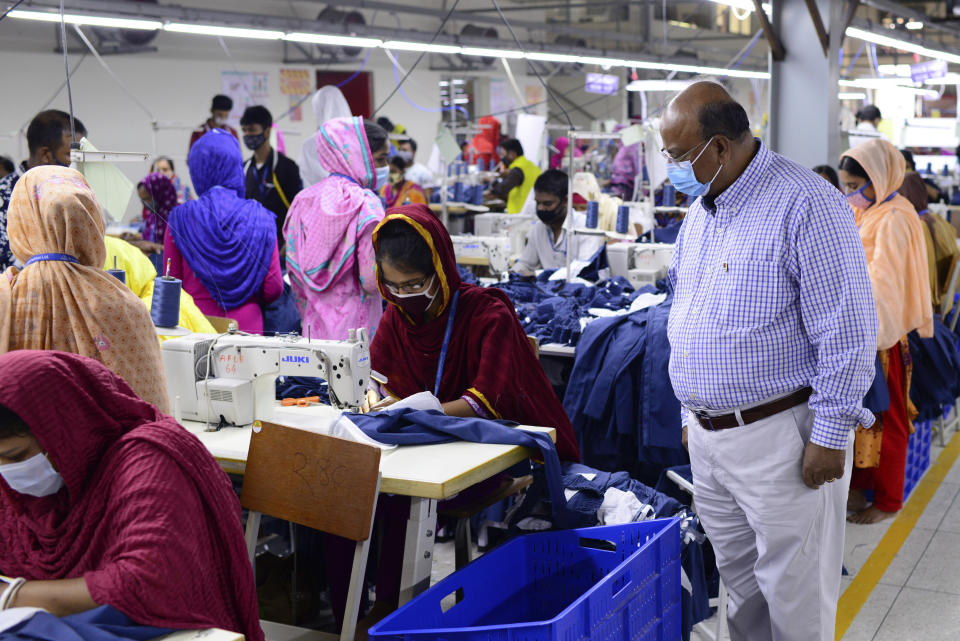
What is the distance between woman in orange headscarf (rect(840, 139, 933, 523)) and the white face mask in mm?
3162

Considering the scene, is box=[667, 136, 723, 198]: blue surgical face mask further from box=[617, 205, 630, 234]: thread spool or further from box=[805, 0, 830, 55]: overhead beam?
box=[805, 0, 830, 55]: overhead beam

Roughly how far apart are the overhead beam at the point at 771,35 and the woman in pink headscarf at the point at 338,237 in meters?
3.33

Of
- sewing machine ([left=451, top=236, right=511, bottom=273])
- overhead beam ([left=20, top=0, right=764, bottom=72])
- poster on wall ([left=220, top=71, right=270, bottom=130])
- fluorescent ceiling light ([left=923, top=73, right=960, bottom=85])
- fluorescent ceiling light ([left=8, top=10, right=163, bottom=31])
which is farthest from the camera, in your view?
poster on wall ([left=220, top=71, right=270, bottom=130])

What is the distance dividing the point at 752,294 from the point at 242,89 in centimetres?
1234

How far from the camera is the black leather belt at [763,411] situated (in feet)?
7.39

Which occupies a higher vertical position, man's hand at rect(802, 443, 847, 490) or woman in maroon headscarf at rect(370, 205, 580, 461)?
woman in maroon headscarf at rect(370, 205, 580, 461)

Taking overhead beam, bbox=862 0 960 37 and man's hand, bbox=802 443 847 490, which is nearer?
man's hand, bbox=802 443 847 490

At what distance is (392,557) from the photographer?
2770mm

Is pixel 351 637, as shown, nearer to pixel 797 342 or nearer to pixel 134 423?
pixel 134 423

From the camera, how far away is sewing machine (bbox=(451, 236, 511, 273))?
5.68m

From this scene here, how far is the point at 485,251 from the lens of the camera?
5820 mm

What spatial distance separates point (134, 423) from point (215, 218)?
2.71 metres

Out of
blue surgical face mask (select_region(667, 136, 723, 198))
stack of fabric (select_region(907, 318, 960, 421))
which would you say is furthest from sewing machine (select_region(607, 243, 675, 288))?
blue surgical face mask (select_region(667, 136, 723, 198))

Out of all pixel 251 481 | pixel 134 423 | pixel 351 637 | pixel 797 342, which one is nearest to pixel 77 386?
pixel 134 423
